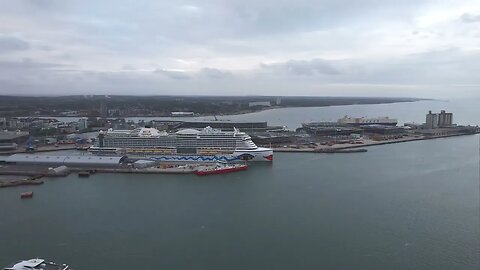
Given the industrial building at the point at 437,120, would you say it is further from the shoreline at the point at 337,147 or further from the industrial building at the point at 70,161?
the industrial building at the point at 70,161

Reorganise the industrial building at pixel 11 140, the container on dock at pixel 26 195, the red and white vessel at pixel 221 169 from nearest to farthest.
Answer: the container on dock at pixel 26 195
the red and white vessel at pixel 221 169
the industrial building at pixel 11 140

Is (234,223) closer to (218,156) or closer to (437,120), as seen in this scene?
(218,156)

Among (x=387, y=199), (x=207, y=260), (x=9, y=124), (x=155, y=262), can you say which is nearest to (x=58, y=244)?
(x=155, y=262)

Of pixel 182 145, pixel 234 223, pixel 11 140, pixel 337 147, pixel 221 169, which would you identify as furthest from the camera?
pixel 337 147

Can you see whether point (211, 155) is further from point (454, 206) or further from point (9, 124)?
point (9, 124)

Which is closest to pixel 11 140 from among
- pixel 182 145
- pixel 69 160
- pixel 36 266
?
pixel 69 160

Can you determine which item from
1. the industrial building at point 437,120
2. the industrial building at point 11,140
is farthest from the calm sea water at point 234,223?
the industrial building at point 437,120
